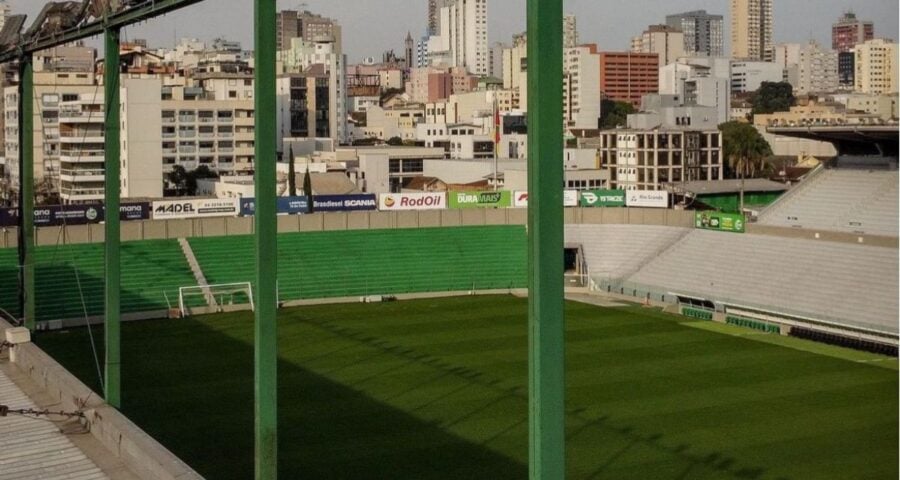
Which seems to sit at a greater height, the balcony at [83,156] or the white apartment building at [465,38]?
A: the white apartment building at [465,38]

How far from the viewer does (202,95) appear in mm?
65125

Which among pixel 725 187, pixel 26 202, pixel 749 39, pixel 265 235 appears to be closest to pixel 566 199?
pixel 725 187

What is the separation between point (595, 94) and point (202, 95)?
41.6 meters

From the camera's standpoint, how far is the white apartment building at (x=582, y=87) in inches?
3719

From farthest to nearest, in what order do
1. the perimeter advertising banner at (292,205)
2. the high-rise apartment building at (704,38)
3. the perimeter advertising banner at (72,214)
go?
→ the high-rise apartment building at (704,38), the perimeter advertising banner at (292,205), the perimeter advertising banner at (72,214)

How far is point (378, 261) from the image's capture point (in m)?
31.2

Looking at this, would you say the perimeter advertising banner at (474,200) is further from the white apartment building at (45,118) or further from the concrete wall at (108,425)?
the white apartment building at (45,118)

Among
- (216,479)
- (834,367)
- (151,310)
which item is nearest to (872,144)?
(834,367)

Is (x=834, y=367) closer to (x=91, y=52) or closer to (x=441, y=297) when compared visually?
(x=441, y=297)

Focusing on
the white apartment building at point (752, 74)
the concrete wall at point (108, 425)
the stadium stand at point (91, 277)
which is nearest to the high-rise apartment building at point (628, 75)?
the white apartment building at point (752, 74)

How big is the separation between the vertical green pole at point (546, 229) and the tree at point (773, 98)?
75.7 meters

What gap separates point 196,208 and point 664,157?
27.6m

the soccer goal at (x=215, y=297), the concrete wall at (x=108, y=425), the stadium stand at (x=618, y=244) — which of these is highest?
the stadium stand at (x=618, y=244)

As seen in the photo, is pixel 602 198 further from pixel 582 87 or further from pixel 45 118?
pixel 582 87
